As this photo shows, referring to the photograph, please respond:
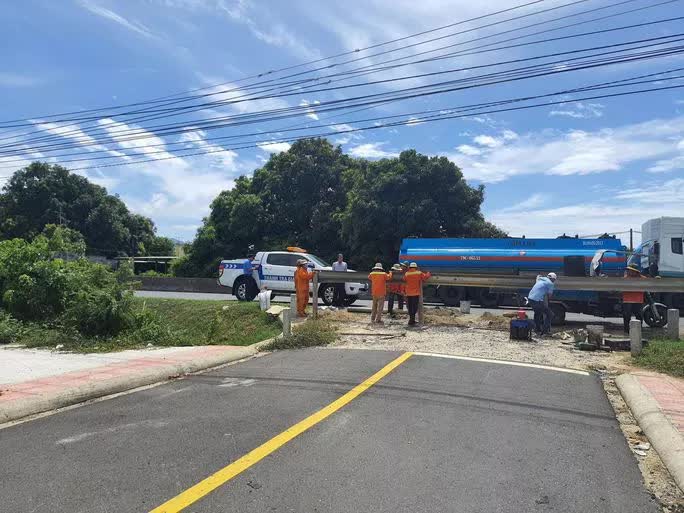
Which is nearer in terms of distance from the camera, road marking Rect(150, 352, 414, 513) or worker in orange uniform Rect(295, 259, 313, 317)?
road marking Rect(150, 352, 414, 513)

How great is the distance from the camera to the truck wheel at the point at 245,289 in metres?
20.0

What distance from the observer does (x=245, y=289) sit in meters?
20.0

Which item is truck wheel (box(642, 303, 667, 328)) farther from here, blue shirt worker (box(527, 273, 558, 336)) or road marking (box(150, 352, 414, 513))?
road marking (box(150, 352, 414, 513))

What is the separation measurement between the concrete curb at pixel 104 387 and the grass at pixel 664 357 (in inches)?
268

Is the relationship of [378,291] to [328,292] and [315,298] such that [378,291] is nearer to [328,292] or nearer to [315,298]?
[315,298]

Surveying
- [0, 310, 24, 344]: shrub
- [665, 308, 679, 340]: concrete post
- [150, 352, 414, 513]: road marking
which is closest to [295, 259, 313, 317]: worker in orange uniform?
[0, 310, 24, 344]: shrub

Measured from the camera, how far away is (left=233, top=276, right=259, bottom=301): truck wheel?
Answer: 1998 cm

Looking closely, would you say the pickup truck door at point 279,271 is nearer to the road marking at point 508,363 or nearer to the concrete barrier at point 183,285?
the road marking at point 508,363

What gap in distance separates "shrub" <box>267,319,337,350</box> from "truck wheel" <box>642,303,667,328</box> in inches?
313

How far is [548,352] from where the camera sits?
10609mm

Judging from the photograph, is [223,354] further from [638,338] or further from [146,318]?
[638,338]

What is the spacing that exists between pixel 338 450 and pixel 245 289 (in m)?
15.3

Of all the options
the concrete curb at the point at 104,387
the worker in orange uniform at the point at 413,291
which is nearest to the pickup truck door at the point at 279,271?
the worker in orange uniform at the point at 413,291

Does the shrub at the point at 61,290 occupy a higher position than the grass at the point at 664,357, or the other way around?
the shrub at the point at 61,290
